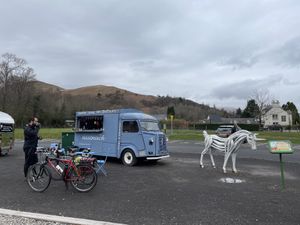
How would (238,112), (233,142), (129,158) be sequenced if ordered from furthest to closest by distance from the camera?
1. (238,112)
2. (129,158)
3. (233,142)

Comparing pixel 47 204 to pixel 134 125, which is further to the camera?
pixel 134 125

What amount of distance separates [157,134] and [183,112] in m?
98.6

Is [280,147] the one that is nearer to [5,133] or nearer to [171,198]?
[171,198]

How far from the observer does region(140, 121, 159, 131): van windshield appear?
1394cm

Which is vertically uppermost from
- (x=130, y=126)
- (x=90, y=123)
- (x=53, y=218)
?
(x=90, y=123)

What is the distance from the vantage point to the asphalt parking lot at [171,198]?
19.9 feet

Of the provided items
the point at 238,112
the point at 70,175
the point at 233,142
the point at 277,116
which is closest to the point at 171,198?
the point at 70,175

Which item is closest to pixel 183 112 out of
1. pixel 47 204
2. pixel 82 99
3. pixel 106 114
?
pixel 82 99

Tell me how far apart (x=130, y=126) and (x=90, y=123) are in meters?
2.52

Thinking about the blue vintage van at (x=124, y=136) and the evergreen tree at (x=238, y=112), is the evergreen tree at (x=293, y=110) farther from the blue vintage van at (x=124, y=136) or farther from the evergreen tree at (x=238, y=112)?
the blue vintage van at (x=124, y=136)

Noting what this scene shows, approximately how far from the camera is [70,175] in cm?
→ 823

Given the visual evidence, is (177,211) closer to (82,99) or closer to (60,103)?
(60,103)

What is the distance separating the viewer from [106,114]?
14.8 metres

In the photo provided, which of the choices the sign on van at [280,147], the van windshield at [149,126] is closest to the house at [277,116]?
the van windshield at [149,126]
